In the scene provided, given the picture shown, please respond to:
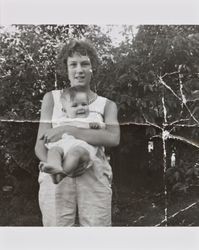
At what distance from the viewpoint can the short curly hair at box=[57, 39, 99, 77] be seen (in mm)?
1341

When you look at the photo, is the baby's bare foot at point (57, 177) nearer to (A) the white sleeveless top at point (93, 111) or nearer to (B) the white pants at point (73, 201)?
(B) the white pants at point (73, 201)

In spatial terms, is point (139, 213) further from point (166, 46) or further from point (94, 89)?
point (166, 46)

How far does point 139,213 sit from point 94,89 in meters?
0.41

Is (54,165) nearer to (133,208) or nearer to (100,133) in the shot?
(100,133)

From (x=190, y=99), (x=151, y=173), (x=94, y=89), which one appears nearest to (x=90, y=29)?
(x=94, y=89)

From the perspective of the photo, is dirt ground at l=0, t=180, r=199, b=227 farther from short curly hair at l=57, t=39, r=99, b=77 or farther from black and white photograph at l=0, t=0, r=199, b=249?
short curly hair at l=57, t=39, r=99, b=77

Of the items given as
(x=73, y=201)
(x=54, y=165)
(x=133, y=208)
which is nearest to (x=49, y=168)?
(x=54, y=165)

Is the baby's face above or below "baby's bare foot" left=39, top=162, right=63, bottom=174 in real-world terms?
above

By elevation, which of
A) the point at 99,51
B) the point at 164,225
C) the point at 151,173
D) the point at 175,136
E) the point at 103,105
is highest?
the point at 99,51

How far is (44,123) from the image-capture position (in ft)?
4.35

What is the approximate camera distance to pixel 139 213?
1324 millimetres

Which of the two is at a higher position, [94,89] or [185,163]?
[94,89]

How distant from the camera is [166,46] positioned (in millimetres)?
1376

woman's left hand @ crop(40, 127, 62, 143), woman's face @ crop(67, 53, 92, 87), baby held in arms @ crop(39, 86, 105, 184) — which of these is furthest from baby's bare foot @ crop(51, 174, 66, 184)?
woman's face @ crop(67, 53, 92, 87)
